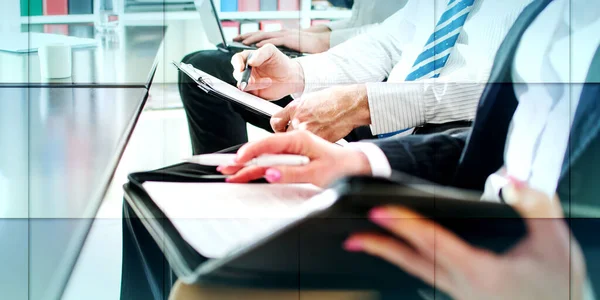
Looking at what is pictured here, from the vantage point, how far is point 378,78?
1.61 metres

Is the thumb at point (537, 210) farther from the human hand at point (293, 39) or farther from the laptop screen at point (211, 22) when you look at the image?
the laptop screen at point (211, 22)

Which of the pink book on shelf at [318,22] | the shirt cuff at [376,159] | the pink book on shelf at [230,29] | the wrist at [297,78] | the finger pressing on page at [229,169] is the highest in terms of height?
the pink book on shelf at [318,22]

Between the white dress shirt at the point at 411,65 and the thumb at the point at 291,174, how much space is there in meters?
0.24

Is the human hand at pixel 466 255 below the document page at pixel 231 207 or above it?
below

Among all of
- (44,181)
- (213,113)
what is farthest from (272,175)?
(44,181)

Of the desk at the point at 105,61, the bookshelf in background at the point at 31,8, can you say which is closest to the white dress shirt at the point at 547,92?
the desk at the point at 105,61

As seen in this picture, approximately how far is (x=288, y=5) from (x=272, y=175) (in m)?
0.53

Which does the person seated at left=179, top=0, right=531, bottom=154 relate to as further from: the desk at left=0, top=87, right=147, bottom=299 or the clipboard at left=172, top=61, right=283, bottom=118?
the desk at left=0, top=87, right=147, bottom=299

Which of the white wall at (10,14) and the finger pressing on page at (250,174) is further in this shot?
the white wall at (10,14)

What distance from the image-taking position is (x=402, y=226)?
1.60m

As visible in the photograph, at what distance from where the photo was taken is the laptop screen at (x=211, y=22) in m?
1.61

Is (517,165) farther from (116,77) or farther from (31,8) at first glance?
(31,8)

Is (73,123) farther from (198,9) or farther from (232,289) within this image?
(232,289)

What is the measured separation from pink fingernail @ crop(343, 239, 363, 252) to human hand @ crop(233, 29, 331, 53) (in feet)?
A: 1.96
